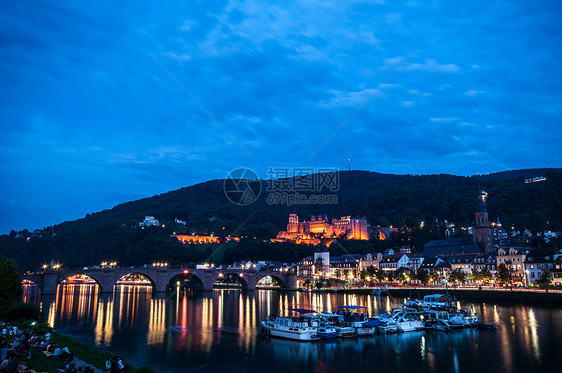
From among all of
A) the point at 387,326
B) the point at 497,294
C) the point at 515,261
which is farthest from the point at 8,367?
the point at 515,261

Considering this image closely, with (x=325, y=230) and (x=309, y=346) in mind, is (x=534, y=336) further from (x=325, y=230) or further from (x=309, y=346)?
(x=325, y=230)

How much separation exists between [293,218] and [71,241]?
7860cm

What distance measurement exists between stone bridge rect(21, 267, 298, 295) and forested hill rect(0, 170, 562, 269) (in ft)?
118

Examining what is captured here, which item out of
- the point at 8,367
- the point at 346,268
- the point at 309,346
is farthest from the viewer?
the point at 346,268

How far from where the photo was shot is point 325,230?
15550cm

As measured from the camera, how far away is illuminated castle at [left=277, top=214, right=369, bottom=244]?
143 metres

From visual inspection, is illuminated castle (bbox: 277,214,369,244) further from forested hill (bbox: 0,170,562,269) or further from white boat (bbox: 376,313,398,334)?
white boat (bbox: 376,313,398,334)

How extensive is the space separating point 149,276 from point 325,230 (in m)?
96.8

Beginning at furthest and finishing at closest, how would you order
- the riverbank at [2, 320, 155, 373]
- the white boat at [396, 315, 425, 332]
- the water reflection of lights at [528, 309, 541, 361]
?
the white boat at [396, 315, 425, 332] → the water reflection of lights at [528, 309, 541, 361] → the riverbank at [2, 320, 155, 373]

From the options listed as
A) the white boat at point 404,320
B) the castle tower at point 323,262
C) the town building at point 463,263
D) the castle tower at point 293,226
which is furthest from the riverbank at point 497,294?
the castle tower at point 293,226

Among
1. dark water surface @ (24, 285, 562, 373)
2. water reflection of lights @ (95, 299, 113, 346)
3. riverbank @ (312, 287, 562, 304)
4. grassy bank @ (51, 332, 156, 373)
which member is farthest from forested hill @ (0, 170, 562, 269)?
grassy bank @ (51, 332, 156, 373)

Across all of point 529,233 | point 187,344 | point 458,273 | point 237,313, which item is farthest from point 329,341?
point 529,233

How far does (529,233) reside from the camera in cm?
11450

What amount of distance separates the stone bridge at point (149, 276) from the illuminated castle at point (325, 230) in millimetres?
63920
